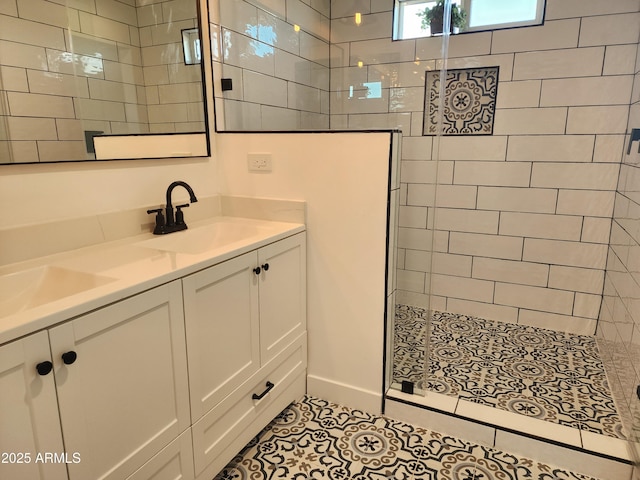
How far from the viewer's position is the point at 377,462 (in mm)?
1700

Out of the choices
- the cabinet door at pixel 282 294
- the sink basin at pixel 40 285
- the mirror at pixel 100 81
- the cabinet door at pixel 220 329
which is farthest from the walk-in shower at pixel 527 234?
the sink basin at pixel 40 285

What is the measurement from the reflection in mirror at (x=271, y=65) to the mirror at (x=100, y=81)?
0.15 metres

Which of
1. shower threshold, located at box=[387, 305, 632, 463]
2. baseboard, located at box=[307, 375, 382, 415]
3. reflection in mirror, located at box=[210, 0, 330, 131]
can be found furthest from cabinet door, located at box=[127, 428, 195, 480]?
reflection in mirror, located at box=[210, 0, 330, 131]

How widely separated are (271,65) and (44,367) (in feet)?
6.19

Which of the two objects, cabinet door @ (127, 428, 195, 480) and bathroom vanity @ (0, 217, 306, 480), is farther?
cabinet door @ (127, 428, 195, 480)

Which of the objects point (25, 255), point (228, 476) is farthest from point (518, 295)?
point (25, 255)

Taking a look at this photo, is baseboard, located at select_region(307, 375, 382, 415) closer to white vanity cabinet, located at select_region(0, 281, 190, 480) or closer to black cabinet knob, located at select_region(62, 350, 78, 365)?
white vanity cabinet, located at select_region(0, 281, 190, 480)

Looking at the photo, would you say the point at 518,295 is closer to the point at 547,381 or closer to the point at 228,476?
the point at 547,381

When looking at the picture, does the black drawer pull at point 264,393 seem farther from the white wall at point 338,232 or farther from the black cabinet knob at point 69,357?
the black cabinet knob at point 69,357

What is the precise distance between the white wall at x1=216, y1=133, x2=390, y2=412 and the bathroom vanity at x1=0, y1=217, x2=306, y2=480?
13 cm

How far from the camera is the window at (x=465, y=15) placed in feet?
8.06

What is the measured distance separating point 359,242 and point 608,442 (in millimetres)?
1257

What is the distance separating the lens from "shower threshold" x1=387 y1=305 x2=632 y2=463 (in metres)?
1.76

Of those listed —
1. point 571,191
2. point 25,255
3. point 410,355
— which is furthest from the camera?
point 571,191
